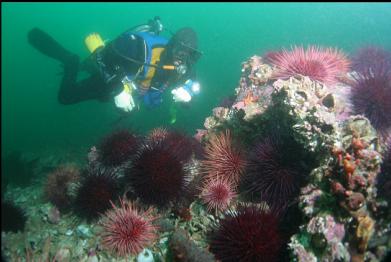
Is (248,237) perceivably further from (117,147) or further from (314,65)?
(314,65)

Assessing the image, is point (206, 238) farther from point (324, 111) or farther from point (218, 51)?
point (218, 51)

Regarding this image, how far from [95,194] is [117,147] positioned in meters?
1.09

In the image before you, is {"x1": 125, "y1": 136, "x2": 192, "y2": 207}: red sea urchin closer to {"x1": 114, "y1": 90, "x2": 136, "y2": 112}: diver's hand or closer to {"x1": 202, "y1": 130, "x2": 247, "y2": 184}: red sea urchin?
{"x1": 202, "y1": 130, "x2": 247, "y2": 184}: red sea urchin

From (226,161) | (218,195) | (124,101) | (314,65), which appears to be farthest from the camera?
(124,101)

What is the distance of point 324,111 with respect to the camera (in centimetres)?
423

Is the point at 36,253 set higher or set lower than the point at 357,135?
lower

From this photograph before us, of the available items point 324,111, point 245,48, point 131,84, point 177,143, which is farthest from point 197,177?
point 245,48

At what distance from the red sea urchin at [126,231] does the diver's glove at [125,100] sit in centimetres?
378

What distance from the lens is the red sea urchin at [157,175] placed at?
454 cm

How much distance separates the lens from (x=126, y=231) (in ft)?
14.7

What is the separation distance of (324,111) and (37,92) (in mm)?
68712

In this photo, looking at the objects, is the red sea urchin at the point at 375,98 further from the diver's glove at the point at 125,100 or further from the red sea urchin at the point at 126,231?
the diver's glove at the point at 125,100

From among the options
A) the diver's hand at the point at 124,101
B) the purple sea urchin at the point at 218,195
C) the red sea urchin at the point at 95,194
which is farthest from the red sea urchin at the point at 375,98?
the diver's hand at the point at 124,101

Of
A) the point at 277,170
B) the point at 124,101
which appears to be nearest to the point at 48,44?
the point at 124,101
